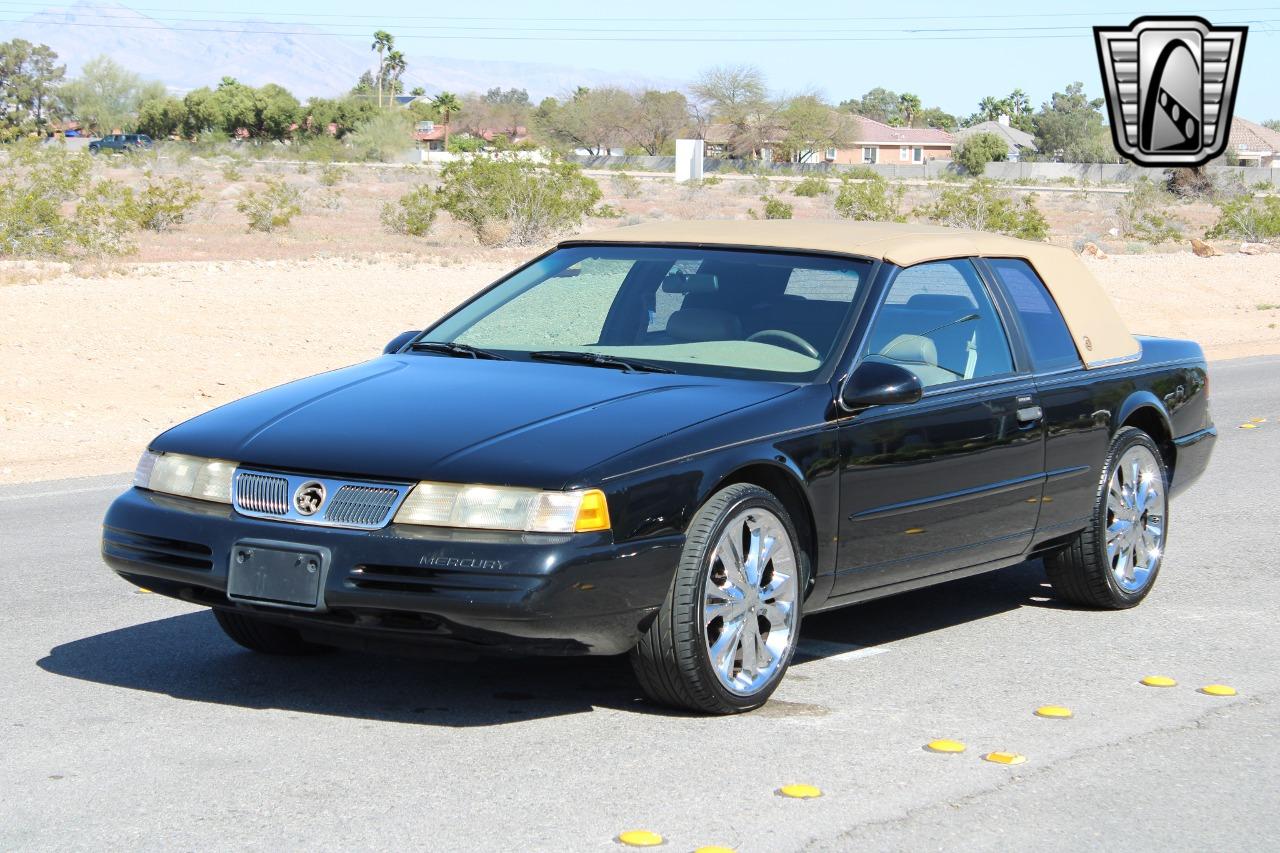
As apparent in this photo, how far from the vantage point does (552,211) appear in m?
34.6

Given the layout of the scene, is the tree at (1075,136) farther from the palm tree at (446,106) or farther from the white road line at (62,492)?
the white road line at (62,492)

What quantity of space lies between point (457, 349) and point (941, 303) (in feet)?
6.04

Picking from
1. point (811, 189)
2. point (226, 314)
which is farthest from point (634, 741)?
point (811, 189)

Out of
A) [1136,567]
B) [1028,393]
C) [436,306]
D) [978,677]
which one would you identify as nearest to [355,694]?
[978,677]

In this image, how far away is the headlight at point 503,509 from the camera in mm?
4898

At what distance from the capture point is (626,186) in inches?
2660

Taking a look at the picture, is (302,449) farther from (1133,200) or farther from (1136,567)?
(1133,200)

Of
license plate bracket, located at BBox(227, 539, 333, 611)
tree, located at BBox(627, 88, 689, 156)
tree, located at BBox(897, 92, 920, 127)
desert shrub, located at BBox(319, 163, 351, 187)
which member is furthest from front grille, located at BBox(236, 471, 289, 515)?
tree, located at BBox(897, 92, 920, 127)

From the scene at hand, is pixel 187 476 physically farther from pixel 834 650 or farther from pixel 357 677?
pixel 834 650

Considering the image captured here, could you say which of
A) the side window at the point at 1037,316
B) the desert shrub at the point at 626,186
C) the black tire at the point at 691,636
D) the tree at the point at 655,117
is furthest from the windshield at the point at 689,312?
the tree at the point at 655,117

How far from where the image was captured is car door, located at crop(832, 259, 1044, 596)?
5.91 metres

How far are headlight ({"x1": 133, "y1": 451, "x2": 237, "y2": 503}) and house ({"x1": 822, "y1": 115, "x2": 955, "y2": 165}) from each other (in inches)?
4353

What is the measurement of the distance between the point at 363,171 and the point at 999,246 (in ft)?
219

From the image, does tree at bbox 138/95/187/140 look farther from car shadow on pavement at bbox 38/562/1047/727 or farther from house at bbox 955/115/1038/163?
car shadow on pavement at bbox 38/562/1047/727
